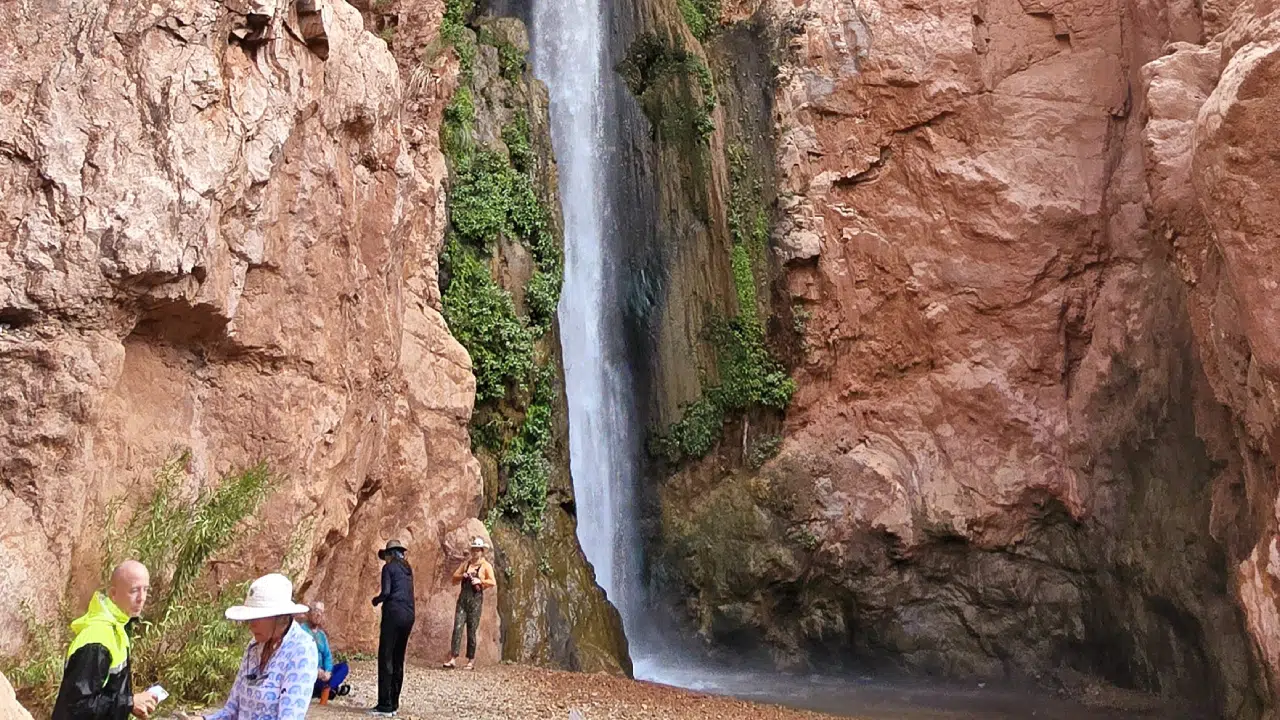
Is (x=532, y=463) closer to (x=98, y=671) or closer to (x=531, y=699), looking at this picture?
(x=531, y=699)

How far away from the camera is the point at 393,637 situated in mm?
8953

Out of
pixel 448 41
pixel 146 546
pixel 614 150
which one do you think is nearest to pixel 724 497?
pixel 614 150

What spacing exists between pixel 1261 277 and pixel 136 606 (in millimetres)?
9926

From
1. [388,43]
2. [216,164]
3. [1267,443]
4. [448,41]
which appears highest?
[448,41]

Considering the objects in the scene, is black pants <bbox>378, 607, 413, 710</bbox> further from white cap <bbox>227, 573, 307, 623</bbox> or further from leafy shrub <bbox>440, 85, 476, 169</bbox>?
leafy shrub <bbox>440, 85, 476, 169</bbox>

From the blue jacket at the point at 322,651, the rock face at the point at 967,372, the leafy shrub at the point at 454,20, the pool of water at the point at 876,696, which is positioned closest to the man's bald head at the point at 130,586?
the blue jacket at the point at 322,651

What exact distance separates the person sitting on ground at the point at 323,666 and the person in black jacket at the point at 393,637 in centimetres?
46

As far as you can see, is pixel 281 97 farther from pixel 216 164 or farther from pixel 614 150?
pixel 614 150

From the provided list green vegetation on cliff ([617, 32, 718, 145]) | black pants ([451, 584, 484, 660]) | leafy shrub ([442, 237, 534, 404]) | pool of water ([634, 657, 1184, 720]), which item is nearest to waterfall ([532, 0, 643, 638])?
green vegetation on cliff ([617, 32, 718, 145])

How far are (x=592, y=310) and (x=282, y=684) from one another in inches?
650

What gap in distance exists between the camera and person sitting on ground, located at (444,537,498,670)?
12.6 m

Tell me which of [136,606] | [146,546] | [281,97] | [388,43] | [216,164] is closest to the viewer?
[136,606]

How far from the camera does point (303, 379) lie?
37.8ft

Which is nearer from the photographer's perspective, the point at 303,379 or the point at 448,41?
the point at 303,379
